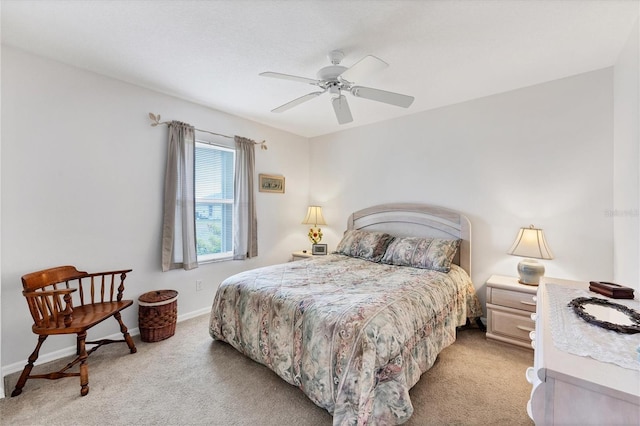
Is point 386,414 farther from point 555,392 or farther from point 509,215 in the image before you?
point 509,215

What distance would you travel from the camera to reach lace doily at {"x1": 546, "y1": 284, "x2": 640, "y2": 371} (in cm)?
90

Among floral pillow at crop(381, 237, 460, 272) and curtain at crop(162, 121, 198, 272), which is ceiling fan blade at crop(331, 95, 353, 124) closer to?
floral pillow at crop(381, 237, 460, 272)

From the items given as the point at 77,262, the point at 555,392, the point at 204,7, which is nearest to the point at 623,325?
the point at 555,392

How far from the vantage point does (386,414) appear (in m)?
1.55

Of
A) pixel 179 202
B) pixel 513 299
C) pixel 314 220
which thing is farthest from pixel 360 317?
pixel 314 220

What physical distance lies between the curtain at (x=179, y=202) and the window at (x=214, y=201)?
0.23 metres

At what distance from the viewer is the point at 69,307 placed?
6.15 feet

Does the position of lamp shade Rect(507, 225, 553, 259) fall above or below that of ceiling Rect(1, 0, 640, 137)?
below

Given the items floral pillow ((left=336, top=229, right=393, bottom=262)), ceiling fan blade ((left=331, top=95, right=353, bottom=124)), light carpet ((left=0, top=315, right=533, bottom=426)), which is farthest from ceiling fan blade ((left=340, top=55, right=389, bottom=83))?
light carpet ((left=0, top=315, right=533, bottom=426))

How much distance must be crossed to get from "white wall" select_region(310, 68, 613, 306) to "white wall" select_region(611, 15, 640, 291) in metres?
0.14

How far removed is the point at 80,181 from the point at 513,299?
13.7ft

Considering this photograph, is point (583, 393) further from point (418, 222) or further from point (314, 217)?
point (314, 217)

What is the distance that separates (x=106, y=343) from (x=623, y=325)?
3.50m

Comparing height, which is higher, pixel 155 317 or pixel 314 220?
pixel 314 220
